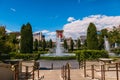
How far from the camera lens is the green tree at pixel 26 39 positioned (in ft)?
99.6

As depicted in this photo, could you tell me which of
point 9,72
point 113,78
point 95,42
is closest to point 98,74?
point 113,78

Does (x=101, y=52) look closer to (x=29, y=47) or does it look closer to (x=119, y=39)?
(x=29, y=47)

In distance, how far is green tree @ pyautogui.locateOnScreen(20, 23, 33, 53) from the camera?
99.6 feet

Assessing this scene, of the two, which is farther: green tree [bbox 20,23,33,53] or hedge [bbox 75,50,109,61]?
green tree [bbox 20,23,33,53]

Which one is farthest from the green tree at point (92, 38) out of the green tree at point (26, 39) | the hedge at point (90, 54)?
the green tree at point (26, 39)

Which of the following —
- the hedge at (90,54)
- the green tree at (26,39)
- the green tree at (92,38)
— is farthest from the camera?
the green tree at (92,38)

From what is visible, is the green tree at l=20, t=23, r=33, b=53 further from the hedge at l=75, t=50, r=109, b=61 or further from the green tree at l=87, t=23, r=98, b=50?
the hedge at l=75, t=50, r=109, b=61

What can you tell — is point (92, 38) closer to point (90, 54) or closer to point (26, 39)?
point (90, 54)

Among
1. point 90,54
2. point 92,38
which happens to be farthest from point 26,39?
point 90,54

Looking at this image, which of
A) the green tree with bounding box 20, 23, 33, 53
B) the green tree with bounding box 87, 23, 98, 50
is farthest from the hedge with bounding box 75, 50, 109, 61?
the green tree with bounding box 20, 23, 33, 53

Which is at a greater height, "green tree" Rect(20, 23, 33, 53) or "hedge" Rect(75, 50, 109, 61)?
"green tree" Rect(20, 23, 33, 53)

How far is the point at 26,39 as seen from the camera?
30.6m

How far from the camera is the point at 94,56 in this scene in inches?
1027

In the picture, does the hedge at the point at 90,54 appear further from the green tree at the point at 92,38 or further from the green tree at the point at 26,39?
the green tree at the point at 26,39
